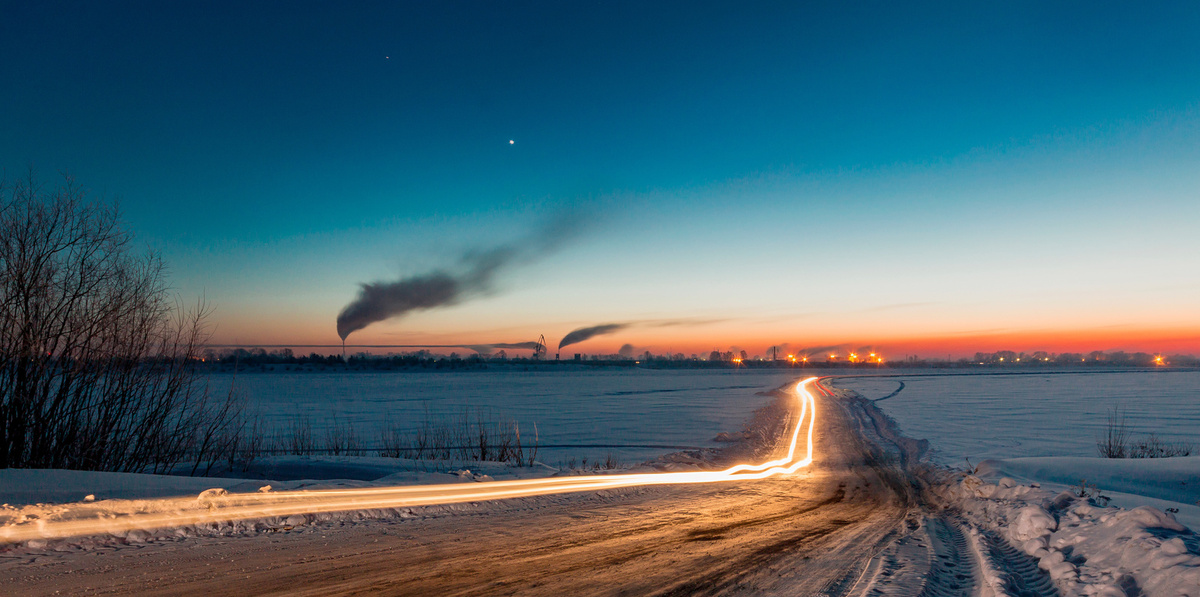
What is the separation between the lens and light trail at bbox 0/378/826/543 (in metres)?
6.83

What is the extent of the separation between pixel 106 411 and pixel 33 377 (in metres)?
1.50

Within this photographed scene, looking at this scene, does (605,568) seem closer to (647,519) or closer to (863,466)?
(647,519)

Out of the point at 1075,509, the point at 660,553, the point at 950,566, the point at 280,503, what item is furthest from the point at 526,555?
the point at 1075,509

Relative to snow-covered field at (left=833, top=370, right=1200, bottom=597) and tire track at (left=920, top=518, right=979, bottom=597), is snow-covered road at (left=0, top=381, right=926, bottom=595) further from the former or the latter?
snow-covered field at (left=833, top=370, right=1200, bottom=597)

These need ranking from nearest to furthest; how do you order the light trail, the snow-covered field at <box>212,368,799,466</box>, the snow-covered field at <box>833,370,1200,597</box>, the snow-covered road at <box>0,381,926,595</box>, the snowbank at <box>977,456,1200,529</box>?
1. the snow-covered field at <box>833,370,1200,597</box>
2. the snow-covered road at <box>0,381,926,595</box>
3. the light trail
4. the snowbank at <box>977,456,1200,529</box>
5. the snow-covered field at <box>212,368,799,466</box>

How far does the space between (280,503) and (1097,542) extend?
9569 millimetres

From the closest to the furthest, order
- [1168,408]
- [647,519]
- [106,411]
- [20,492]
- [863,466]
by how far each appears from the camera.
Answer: [20,492]
[647,519]
[106,411]
[863,466]
[1168,408]

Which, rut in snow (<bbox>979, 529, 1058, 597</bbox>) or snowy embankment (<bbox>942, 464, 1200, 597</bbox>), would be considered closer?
snowy embankment (<bbox>942, 464, 1200, 597</bbox>)

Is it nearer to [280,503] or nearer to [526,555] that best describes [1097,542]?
[526,555]

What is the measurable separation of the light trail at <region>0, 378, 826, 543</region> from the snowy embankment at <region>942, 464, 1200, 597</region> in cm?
569

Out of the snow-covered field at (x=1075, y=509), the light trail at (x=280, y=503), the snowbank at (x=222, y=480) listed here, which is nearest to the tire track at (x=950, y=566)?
the snow-covered field at (x=1075, y=509)

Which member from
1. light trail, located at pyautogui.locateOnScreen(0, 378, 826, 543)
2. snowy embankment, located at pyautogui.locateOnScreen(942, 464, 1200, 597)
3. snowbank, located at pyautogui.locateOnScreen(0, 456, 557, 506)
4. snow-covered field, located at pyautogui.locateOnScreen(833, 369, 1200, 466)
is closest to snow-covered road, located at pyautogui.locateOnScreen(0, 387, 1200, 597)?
snowy embankment, located at pyautogui.locateOnScreen(942, 464, 1200, 597)

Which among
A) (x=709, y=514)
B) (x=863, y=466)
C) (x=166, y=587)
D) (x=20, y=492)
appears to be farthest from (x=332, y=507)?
(x=863, y=466)

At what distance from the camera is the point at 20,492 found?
26.6 feet
